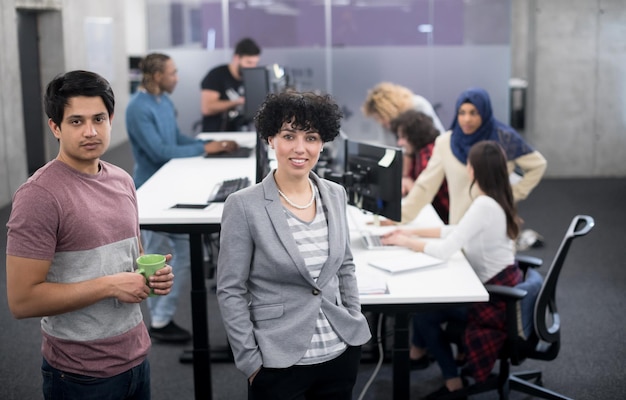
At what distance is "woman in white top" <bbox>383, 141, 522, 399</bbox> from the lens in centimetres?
321

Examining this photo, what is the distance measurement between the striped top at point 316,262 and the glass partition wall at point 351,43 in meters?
6.03

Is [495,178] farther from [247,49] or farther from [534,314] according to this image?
[247,49]

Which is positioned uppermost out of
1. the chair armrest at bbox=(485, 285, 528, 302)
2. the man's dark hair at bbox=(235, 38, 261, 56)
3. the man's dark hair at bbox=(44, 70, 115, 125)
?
the man's dark hair at bbox=(235, 38, 261, 56)

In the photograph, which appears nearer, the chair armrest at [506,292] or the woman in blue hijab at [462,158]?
the chair armrest at [506,292]

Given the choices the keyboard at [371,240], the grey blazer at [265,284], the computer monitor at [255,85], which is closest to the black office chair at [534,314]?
the keyboard at [371,240]

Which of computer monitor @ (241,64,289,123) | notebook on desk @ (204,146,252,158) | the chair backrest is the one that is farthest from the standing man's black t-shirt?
the chair backrest

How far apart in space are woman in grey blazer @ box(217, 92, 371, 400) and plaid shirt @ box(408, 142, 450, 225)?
2.17m

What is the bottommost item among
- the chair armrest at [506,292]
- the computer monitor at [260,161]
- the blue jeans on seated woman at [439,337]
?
the blue jeans on seated woman at [439,337]

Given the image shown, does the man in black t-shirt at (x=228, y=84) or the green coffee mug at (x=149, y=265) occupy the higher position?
the man in black t-shirt at (x=228, y=84)

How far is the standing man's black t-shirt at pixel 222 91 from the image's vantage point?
20.8ft

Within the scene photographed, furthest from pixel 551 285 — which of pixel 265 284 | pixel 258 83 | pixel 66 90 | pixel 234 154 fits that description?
pixel 258 83

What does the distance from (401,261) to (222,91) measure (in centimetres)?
351

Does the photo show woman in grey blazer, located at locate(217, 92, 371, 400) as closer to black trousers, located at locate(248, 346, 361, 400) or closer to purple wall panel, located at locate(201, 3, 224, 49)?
black trousers, located at locate(248, 346, 361, 400)

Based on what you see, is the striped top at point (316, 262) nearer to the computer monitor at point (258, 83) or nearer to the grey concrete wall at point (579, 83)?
the computer monitor at point (258, 83)
